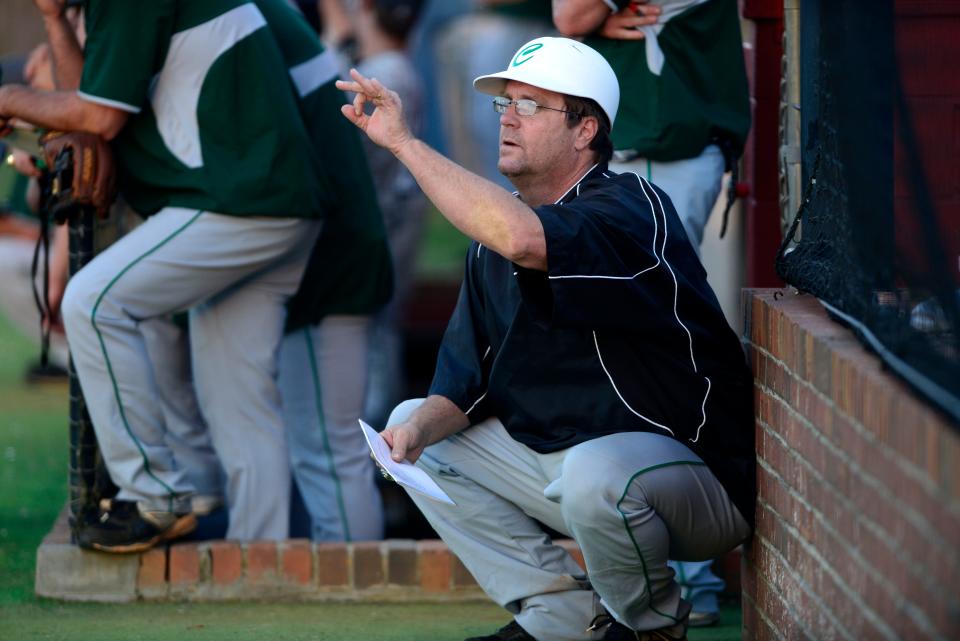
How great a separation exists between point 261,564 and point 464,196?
175 cm

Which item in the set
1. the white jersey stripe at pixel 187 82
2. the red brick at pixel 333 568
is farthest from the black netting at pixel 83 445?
the red brick at pixel 333 568

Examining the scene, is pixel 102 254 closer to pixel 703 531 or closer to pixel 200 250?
pixel 200 250

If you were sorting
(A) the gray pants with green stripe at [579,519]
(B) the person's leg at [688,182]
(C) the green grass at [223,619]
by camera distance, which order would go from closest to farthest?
(A) the gray pants with green stripe at [579,519]
(C) the green grass at [223,619]
(B) the person's leg at [688,182]

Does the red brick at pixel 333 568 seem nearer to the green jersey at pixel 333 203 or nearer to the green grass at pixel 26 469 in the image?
the green grass at pixel 26 469

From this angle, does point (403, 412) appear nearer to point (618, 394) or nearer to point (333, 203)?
point (618, 394)

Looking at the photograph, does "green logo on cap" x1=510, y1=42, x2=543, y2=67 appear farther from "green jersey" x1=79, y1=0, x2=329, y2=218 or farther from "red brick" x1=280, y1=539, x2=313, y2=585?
"red brick" x1=280, y1=539, x2=313, y2=585

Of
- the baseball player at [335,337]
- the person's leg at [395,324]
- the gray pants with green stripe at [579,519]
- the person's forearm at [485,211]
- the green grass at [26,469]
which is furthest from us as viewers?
the person's leg at [395,324]

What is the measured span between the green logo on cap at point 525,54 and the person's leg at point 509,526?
2.90 ft

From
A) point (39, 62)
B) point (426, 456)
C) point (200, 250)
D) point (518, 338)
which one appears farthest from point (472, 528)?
point (39, 62)

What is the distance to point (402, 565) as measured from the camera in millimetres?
4453

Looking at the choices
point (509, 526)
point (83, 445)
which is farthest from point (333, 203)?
point (509, 526)

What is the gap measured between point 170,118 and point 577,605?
1.97 metres

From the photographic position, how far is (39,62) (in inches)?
211

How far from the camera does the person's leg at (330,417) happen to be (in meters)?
5.16
